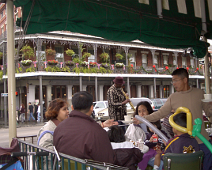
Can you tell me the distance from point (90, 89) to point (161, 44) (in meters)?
22.2

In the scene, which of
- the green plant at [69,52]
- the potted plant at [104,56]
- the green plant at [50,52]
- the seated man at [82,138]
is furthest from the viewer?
the potted plant at [104,56]

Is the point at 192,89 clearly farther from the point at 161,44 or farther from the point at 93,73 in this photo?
the point at 93,73

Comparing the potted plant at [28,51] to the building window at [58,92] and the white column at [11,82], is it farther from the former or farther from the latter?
the white column at [11,82]

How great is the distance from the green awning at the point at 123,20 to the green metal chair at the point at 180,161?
9.48ft

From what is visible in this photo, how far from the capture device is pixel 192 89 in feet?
12.3

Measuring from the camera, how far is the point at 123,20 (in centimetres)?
495

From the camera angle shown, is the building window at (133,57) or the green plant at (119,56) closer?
the green plant at (119,56)

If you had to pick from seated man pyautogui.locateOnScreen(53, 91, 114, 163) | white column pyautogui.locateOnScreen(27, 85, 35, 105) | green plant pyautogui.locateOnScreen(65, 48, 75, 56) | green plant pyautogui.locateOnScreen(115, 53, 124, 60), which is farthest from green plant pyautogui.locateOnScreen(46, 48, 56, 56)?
seated man pyautogui.locateOnScreen(53, 91, 114, 163)

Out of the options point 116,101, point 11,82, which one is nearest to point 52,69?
point 116,101

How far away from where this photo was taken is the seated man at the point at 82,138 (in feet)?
7.57

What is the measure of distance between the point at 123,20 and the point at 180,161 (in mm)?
3295

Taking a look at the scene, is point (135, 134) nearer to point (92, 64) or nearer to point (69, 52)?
point (69, 52)

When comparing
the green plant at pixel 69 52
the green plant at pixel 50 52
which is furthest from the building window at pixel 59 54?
the green plant at pixel 50 52

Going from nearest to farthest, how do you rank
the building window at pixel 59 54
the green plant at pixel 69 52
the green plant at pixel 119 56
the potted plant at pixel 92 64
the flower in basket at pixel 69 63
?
the flower in basket at pixel 69 63
the green plant at pixel 69 52
the potted plant at pixel 92 64
the building window at pixel 59 54
the green plant at pixel 119 56
